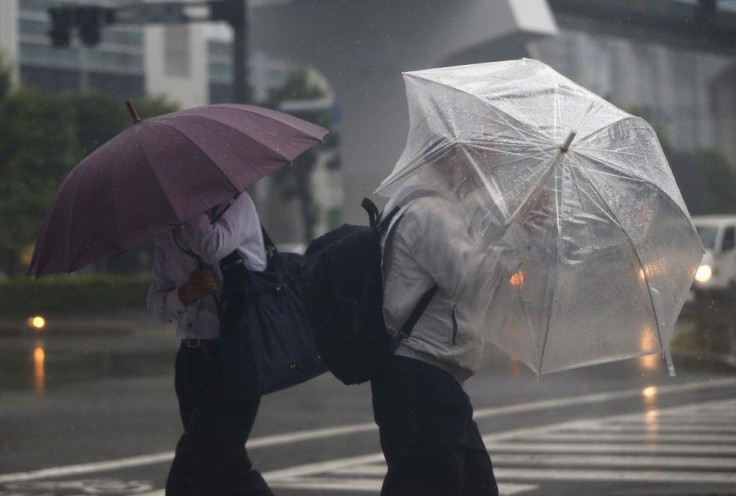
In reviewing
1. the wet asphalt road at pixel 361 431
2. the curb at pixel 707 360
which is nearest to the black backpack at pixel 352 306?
the wet asphalt road at pixel 361 431

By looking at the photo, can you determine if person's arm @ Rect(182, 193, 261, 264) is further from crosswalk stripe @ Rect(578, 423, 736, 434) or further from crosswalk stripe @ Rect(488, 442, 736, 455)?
crosswalk stripe @ Rect(578, 423, 736, 434)

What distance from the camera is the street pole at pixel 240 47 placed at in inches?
742

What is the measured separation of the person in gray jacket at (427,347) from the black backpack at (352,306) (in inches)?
1.8

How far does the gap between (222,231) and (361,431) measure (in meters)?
5.10

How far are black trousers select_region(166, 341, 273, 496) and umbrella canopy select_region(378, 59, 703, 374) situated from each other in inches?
37.5

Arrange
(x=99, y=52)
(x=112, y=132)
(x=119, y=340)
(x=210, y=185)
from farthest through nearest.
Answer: (x=99, y=52)
(x=112, y=132)
(x=119, y=340)
(x=210, y=185)

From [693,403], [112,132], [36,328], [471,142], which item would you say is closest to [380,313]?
[471,142]

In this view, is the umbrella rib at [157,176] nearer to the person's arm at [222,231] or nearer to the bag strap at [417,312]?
the person's arm at [222,231]

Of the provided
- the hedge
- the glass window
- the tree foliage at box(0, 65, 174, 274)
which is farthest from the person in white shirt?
the tree foliage at box(0, 65, 174, 274)

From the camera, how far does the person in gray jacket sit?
3574 millimetres

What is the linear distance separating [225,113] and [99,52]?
42.6 m

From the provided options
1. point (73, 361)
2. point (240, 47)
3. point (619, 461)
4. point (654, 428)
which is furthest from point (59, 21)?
point (619, 461)

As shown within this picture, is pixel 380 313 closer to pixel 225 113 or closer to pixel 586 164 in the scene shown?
pixel 586 164

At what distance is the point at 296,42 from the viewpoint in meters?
Answer: 19.9
